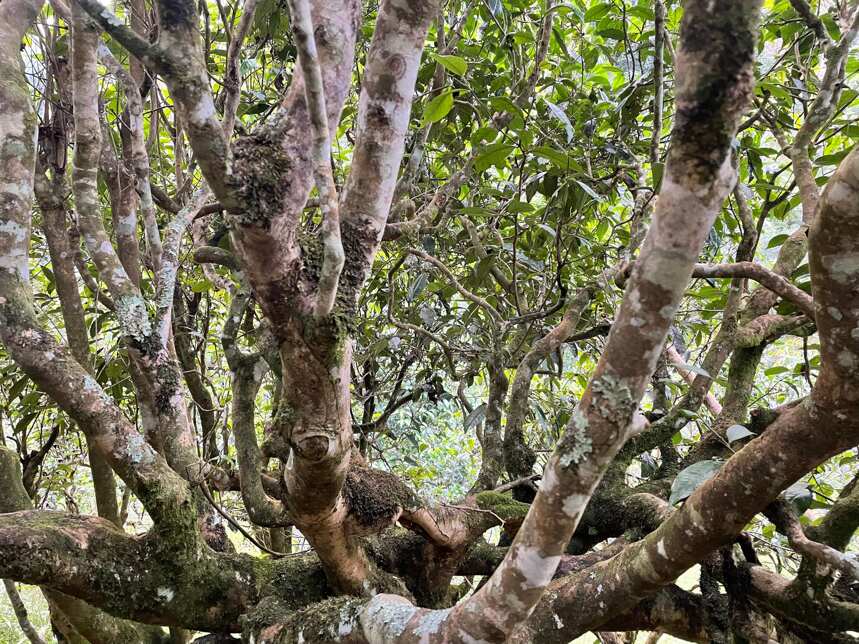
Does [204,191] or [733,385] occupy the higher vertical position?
[204,191]

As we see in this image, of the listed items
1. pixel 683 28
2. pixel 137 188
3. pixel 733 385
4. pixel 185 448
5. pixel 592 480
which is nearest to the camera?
pixel 683 28

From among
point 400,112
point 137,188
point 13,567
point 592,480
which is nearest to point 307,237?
point 400,112

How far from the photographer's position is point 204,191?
2.04 metres

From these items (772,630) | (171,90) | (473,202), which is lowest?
(772,630)

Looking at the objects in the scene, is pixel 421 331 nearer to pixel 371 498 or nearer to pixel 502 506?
pixel 502 506

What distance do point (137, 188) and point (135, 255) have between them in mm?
344

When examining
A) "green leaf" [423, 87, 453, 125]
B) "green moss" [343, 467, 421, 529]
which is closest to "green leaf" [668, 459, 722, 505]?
"green moss" [343, 467, 421, 529]

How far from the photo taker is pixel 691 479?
1.28 metres

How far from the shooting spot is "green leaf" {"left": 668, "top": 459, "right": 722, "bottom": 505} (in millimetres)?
1245

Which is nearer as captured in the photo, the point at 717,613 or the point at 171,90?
the point at 171,90

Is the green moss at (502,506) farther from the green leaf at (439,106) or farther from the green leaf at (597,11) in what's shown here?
the green leaf at (597,11)

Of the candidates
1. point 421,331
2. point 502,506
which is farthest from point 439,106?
point 502,506

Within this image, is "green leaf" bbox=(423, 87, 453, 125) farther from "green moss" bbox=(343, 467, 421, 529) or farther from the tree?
"green moss" bbox=(343, 467, 421, 529)

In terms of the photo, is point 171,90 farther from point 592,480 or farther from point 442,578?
point 442,578
